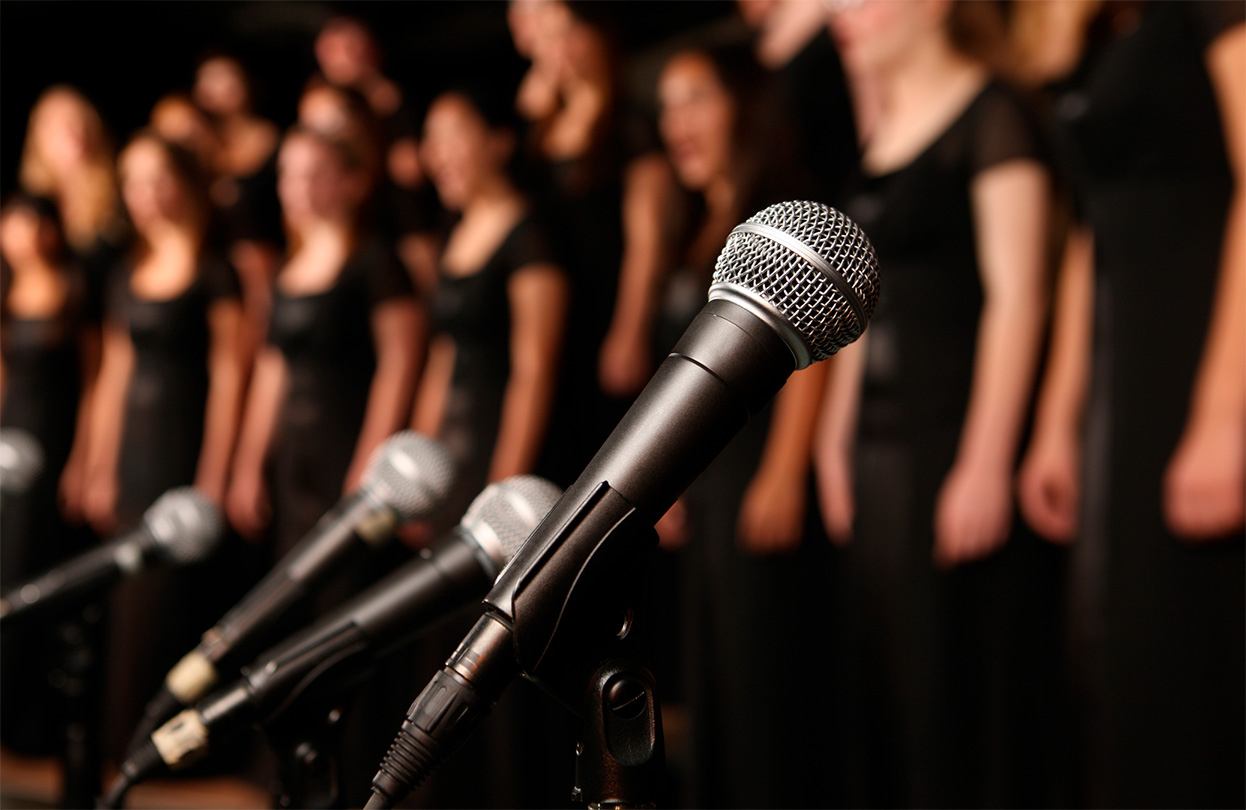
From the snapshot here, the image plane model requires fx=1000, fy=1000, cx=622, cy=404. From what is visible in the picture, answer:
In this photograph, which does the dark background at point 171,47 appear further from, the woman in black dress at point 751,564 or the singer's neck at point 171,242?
the woman in black dress at point 751,564

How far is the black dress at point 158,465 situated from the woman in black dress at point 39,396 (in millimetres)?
531

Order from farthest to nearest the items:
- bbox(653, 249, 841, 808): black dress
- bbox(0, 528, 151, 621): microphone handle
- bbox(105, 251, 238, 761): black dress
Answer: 1. bbox(105, 251, 238, 761): black dress
2. bbox(653, 249, 841, 808): black dress
3. bbox(0, 528, 151, 621): microphone handle

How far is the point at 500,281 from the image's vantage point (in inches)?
93.4

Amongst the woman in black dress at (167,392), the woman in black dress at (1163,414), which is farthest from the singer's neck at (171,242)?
the woman in black dress at (1163,414)

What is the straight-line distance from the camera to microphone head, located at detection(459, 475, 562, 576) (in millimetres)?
803

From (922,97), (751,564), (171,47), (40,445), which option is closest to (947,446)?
(751,564)

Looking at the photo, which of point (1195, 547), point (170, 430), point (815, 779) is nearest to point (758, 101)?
point (1195, 547)

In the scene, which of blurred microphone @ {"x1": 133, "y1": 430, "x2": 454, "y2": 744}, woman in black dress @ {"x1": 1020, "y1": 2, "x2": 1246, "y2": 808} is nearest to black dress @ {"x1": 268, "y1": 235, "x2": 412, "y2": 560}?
blurred microphone @ {"x1": 133, "y1": 430, "x2": 454, "y2": 744}

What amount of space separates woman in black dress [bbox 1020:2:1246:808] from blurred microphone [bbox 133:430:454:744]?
3.35 ft

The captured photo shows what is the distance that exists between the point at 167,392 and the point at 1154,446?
263 centimetres

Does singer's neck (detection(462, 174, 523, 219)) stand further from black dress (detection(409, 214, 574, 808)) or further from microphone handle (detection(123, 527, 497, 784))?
microphone handle (detection(123, 527, 497, 784))

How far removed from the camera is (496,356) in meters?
2.39

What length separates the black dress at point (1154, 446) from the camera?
1372 millimetres

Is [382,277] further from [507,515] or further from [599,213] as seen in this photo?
[507,515]
